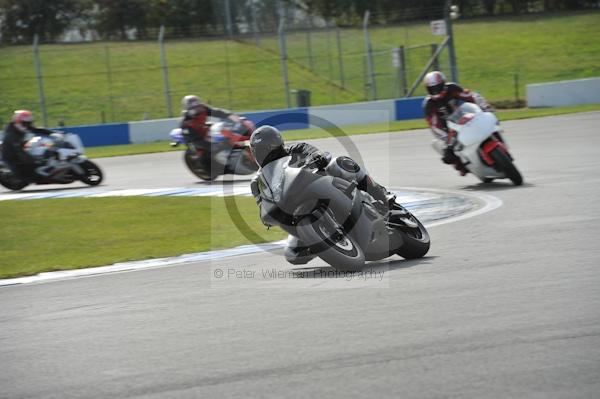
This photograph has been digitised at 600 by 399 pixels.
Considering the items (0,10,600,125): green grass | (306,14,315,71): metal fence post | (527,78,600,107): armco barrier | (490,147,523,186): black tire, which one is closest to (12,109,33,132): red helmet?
(490,147,523,186): black tire

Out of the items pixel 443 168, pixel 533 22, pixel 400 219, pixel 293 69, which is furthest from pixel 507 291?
pixel 533 22

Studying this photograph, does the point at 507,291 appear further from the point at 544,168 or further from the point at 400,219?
the point at 544,168

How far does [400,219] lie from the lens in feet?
26.5

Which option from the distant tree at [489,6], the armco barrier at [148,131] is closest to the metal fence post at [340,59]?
the armco barrier at [148,131]

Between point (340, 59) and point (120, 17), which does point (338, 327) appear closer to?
point (340, 59)

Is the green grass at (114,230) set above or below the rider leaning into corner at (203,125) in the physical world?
below

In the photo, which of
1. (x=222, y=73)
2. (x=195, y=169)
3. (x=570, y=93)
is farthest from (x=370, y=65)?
(x=195, y=169)

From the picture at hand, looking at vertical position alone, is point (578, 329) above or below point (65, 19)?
below

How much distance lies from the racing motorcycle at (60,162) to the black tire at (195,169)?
64.4 inches

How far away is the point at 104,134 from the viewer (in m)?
29.2

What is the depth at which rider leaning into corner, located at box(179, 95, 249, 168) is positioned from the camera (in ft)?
56.5

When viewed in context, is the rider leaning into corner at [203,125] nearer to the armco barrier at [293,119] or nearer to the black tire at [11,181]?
the black tire at [11,181]

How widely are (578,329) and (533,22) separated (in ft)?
156

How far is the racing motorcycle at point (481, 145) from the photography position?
41.9ft
